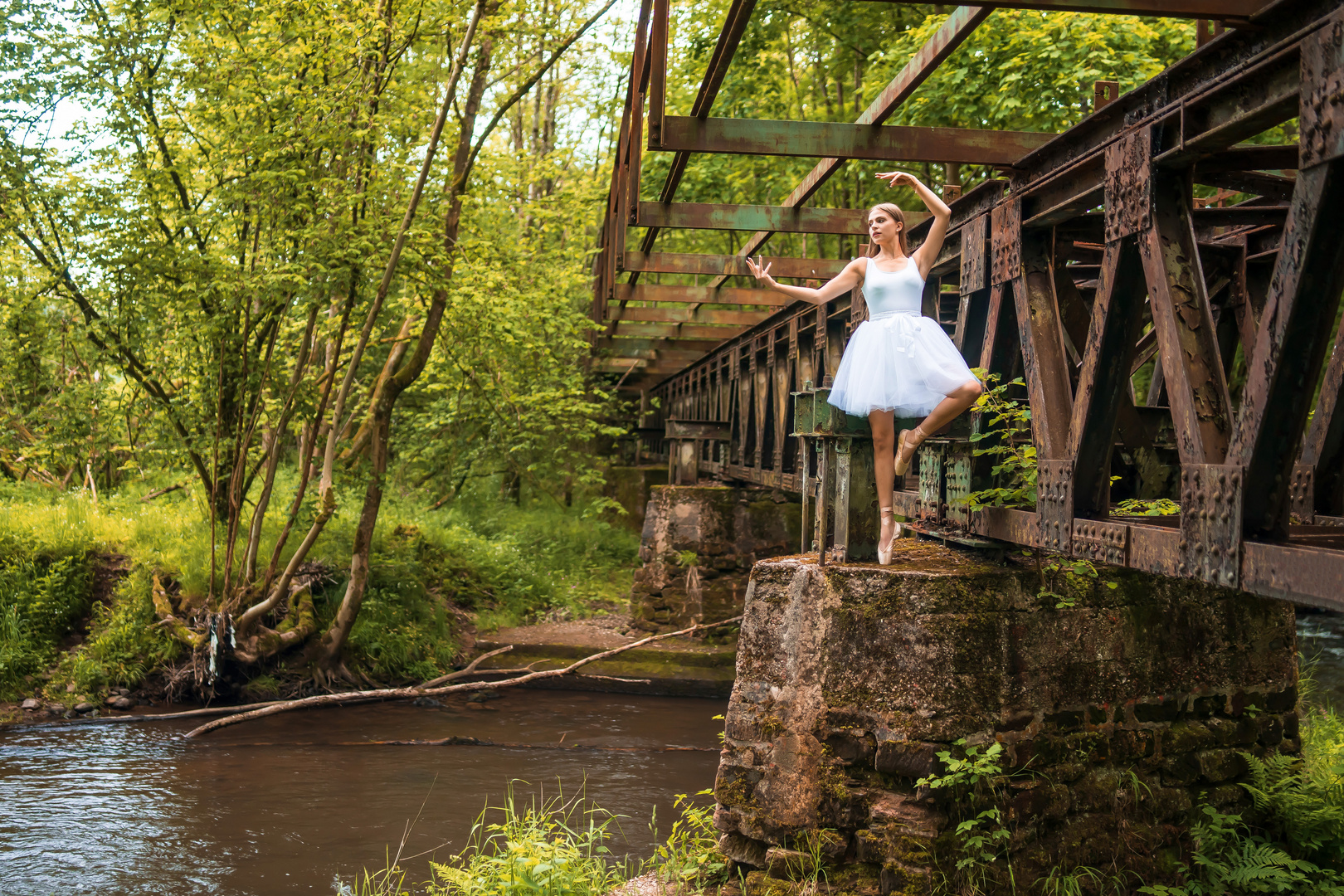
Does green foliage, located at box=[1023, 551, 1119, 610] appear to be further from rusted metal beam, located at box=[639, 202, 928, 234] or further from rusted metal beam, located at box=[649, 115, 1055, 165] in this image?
rusted metal beam, located at box=[639, 202, 928, 234]

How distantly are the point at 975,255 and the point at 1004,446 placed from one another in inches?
38.3

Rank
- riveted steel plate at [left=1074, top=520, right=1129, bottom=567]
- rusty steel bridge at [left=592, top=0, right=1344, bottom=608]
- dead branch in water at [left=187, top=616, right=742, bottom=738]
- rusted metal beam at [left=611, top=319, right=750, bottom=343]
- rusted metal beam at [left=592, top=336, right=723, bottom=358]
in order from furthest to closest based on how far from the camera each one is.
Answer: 1. rusted metal beam at [left=592, top=336, right=723, bottom=358]
2. rusted metal beam at [left=611, top=319, right=750, bottom=343]
3. dead branch in water at [left=187, top=616, right=742, bottom=738]
4. riveted steel plate at [left=1074, top=520, right=1129, bottom=567]
5. rusty steel bridge at [left=592, top=0, right=1344, bottom=608]

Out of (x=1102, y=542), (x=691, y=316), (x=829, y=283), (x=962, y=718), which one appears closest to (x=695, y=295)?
(x=691, y=316)

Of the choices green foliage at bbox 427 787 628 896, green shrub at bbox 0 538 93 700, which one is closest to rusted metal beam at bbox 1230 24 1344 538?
green foliage at bbox 427 787 628 896

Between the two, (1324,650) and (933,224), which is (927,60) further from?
(1324,650)

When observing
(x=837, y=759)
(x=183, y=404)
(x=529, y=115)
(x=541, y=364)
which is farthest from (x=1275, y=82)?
(x=529, y=115)

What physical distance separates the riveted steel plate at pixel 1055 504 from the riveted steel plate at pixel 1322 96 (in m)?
1.55

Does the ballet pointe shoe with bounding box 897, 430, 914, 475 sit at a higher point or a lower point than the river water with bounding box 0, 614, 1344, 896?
higher

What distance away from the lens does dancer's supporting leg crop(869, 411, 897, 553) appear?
4.55 m

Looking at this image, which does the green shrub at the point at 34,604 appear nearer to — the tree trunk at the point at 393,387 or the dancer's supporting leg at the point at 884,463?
the tree trunk at the point at 393,387

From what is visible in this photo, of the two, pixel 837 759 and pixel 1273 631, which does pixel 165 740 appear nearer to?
pixel 837 759

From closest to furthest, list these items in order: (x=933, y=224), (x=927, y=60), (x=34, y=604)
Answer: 1. (x=933, y=224)
2. (x=927, y=60)
3. (x=34, y=604)

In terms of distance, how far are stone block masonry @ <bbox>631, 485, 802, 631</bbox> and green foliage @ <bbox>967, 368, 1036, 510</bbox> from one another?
8.40 m

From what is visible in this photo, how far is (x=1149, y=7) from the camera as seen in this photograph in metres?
4.26
